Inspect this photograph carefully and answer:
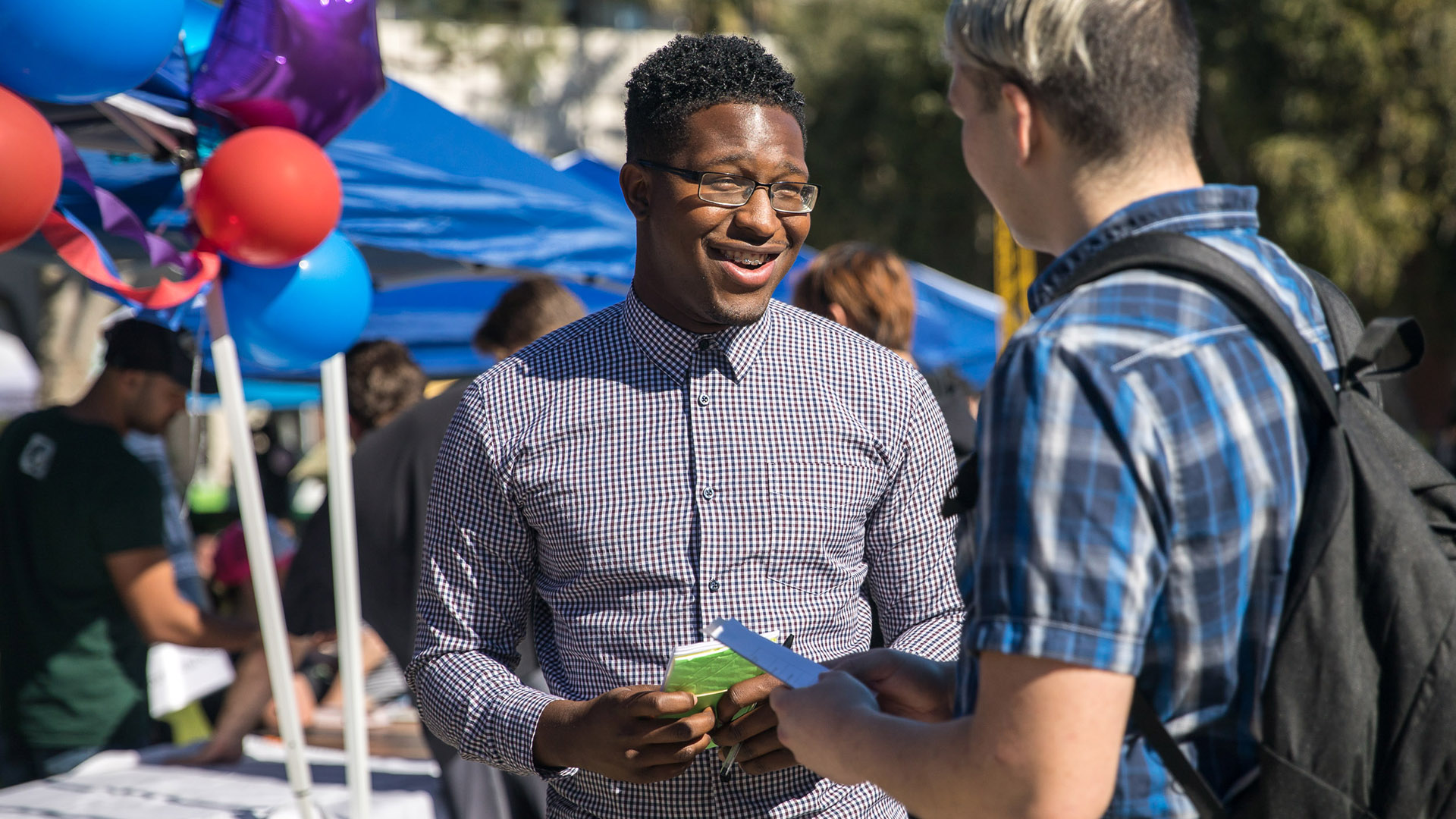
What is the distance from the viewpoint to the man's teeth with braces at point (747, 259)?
178 cm

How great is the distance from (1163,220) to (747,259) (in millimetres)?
798

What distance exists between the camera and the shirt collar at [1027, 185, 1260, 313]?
1072 millimetres

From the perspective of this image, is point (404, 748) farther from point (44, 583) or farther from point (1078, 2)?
point (1078, 2)

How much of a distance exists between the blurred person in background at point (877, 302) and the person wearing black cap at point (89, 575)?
1976 mm

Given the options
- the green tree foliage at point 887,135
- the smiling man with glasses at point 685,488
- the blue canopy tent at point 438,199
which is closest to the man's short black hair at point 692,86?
the smiling man with glasses at point 685,488

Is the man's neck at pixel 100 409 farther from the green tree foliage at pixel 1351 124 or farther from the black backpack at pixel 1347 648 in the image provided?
the green tree foliage at pixel 1351 124

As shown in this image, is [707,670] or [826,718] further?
[707,670]

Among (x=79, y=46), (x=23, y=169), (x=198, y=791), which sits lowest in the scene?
(x=198, y=791)

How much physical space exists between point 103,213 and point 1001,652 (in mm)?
2240

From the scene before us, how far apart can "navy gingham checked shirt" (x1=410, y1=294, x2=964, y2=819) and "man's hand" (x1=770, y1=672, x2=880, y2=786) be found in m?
0.51

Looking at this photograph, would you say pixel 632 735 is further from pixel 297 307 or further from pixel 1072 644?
pixel 297 307

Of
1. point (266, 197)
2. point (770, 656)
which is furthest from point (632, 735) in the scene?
point (266, 197)

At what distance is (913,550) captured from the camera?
6.08 feet

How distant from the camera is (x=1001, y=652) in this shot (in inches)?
38.0
